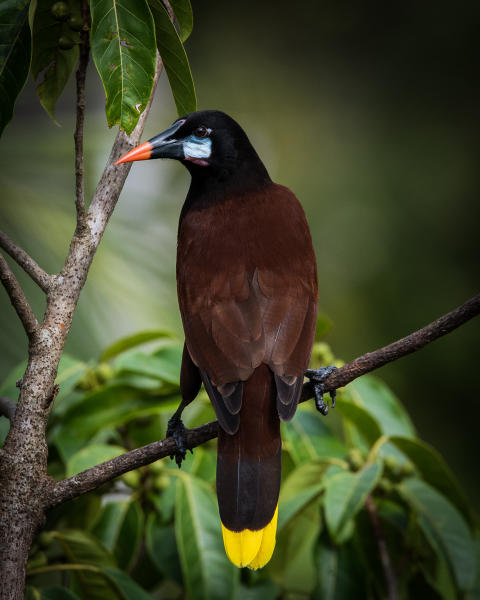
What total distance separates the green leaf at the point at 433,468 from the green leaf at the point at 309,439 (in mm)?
251

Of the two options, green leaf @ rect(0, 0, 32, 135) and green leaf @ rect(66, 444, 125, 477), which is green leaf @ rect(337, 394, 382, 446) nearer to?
green leaf @ rect(66, 444, 125, 477)

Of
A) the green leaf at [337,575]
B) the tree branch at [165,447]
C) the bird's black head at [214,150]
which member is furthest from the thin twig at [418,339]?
the bird's black head at [214,150]

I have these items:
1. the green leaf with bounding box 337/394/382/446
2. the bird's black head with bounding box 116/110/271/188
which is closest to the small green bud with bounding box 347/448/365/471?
the green leaf with bounding box 337/394/382/446

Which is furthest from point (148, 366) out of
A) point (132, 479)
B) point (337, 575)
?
point (337, 575)

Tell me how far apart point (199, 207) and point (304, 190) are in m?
3.76

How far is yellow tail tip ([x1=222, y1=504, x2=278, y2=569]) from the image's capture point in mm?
1724

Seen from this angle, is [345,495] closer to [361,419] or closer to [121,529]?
[361,419]

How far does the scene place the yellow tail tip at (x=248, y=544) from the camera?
1724 mm

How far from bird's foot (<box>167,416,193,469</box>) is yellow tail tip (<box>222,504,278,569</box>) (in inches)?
8.2

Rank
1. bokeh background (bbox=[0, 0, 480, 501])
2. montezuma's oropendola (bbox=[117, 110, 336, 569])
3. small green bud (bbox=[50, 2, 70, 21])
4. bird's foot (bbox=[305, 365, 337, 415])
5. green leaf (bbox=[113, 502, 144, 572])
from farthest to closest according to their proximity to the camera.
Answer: bokeh background (bbox=[0, 0, 480, 501])
green leaf (bbox=[113, 502, 144, 572])
bird's foot (bbox=[305, 365, 337, 415])
montezuma's oropendola (bbox=[117, 110, 336, 569])
small green bud (bbox=[50, 2, 70, 21])

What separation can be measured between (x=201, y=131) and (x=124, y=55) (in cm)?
73

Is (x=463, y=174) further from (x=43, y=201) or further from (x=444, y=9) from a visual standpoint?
(x=43, y=201)

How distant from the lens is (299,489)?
7.16ft

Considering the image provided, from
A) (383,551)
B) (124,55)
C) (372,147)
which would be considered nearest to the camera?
(124,55)
